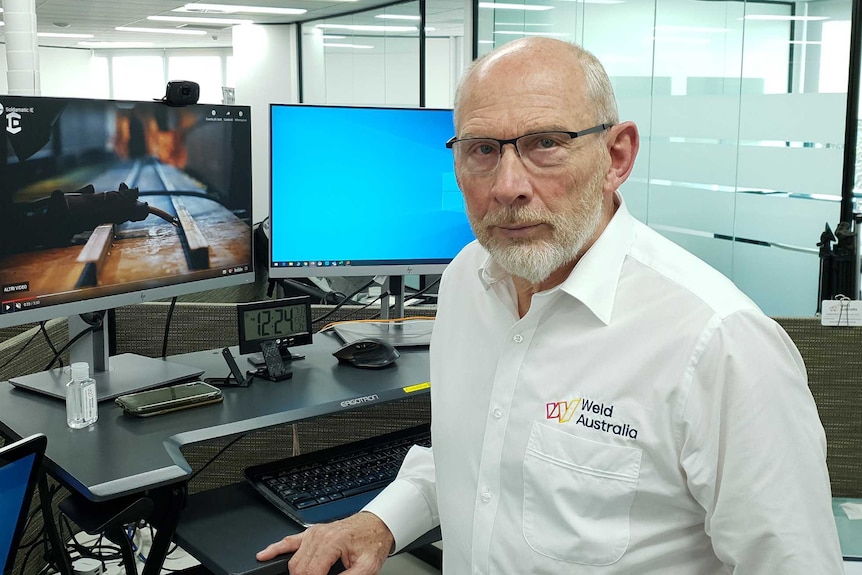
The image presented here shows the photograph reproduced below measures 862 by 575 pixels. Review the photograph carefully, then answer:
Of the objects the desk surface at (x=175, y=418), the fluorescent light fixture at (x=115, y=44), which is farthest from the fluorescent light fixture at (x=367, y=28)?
the desk surface at (x=175, y=418)

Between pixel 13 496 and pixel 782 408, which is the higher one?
pixel 782 408

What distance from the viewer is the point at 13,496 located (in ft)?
3.42

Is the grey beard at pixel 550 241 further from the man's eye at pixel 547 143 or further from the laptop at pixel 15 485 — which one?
the laptop at pixel 15 485

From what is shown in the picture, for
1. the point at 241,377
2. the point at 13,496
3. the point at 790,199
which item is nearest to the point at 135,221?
the point at 241,377

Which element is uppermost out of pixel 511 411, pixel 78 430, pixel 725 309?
pixel 725 309

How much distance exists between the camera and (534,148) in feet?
3.54

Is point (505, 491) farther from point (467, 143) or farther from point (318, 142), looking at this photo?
point (318, 142)

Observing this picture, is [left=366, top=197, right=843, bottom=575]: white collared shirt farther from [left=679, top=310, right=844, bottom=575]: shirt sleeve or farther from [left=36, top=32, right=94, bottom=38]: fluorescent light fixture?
[left=36, top=32, right=94, bottom=38]: fluorescent light fixture

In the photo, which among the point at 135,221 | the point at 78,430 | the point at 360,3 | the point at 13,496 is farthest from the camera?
the point at 360,3

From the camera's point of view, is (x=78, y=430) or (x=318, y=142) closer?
(x=78, y=430)

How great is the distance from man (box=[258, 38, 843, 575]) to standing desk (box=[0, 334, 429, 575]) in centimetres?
19

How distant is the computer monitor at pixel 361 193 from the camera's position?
186 centimetres

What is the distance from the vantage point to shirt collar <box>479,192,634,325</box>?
3.46 feet

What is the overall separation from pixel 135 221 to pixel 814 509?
4.18 feet
